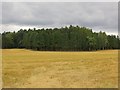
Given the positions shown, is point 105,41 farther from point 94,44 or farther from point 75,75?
point 75,75

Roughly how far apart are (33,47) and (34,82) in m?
71.0

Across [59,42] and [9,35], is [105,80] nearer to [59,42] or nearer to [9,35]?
[59,42]

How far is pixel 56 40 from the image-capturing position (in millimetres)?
85625

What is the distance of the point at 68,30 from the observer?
302 ft

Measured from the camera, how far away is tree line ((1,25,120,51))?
278ft

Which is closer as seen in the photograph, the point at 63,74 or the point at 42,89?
the point at 42,89

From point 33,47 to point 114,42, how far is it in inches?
1108

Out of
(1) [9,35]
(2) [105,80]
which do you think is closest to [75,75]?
(2) [105,80]

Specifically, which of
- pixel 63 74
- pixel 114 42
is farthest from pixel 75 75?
pixel 114 42

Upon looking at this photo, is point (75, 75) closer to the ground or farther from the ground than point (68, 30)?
closer to the ground

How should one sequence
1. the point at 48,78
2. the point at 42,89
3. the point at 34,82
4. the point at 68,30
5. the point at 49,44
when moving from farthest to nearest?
the point at 68,30 < the point at 49,44 < the point at 48,78 < the point at 34,82 < the point at 42,89

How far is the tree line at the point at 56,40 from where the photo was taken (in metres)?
84.9

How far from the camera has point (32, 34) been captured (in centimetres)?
8875

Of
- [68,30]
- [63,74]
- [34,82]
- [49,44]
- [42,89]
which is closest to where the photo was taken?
[42,89]
